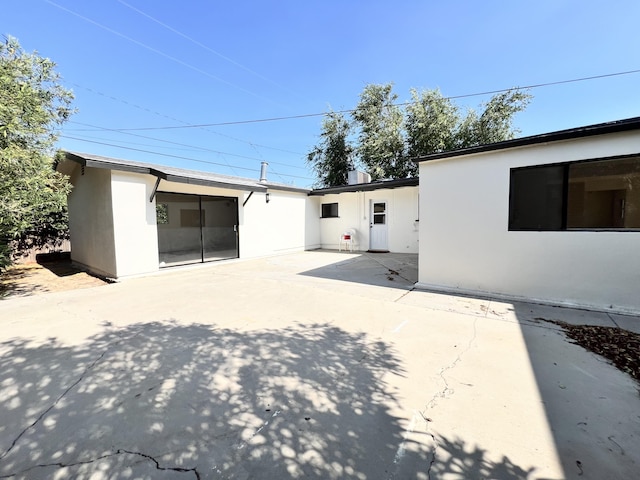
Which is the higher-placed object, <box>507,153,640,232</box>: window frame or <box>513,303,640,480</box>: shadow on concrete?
<box>507,153,640,232</box>: window frame

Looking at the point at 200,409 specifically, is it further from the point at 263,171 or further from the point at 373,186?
the point at 263,171

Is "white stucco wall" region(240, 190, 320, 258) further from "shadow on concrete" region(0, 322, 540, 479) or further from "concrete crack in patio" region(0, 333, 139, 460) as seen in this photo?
"concrete crack in patio" region(0, 333, 139, 460)

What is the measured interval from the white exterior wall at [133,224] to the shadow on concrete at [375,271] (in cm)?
411

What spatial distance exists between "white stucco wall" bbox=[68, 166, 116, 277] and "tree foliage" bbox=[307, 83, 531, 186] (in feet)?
48.3

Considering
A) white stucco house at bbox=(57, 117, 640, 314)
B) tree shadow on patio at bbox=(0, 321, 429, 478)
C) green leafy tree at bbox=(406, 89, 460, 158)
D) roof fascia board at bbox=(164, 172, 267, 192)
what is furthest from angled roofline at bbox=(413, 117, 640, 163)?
green leafy tree at bbox=(406, 89, 460, 158)

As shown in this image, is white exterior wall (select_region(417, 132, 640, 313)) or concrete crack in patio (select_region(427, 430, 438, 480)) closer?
concrete crack in patio (select_region(427, 430, 438, 480))

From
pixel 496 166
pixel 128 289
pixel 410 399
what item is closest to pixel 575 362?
pixel 410 399

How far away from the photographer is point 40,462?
1583mm

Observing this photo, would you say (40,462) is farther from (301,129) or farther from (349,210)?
(301,129)

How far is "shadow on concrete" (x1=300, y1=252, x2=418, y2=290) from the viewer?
250 inches

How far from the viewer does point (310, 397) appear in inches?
86.6

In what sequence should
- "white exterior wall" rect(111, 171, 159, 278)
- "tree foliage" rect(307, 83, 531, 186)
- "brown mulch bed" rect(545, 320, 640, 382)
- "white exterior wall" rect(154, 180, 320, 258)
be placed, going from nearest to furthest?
"brown mulch bed" rect(545, 320, 640, 382)
"white exterior wall" rect(111, 171, 159, 278)
"white exterior wall" rect(154, 180, 320, 258)
"tree foliage" rect(307, 83, 531, 186)

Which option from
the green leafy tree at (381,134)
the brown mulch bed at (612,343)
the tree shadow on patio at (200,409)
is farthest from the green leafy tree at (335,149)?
the tree shadow on patio at (200,409)

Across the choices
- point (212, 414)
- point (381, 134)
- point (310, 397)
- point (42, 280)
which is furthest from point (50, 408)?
point (381, 134)
